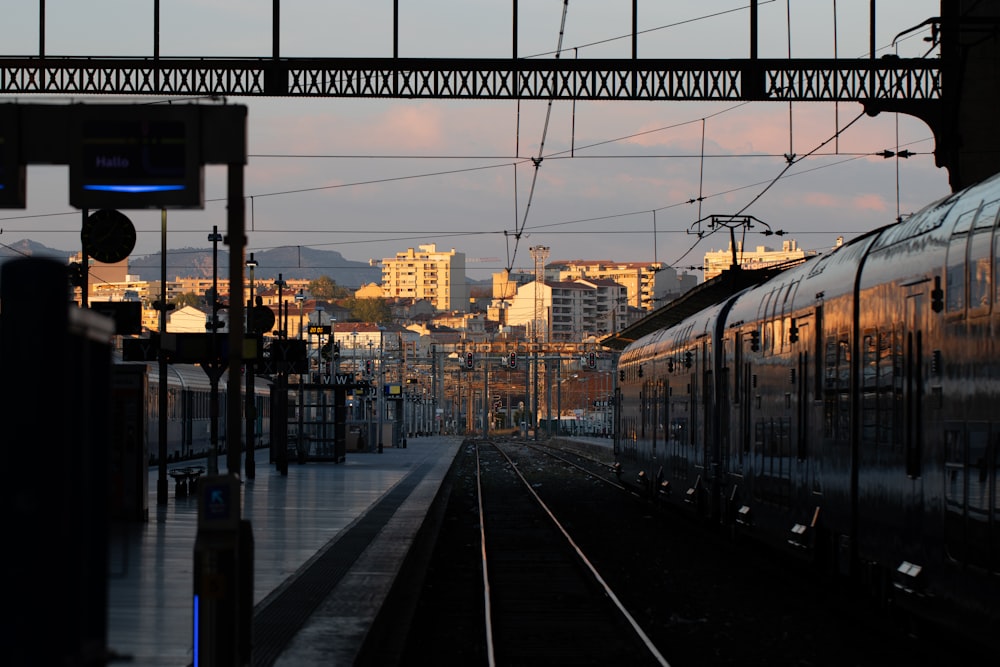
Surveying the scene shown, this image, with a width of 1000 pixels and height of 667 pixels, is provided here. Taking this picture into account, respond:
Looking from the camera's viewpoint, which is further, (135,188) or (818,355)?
(818,355)

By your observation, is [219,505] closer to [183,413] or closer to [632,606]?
[632,606]

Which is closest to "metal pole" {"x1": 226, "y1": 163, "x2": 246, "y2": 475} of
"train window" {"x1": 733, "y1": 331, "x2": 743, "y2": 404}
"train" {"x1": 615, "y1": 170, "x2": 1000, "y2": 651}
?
"train" {"x1": 615, "y1": 170, "x2": 1000, "y2": 651}

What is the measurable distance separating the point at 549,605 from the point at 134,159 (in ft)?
29.1

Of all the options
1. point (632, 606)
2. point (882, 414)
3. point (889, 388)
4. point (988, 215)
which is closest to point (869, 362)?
point (882, 414)

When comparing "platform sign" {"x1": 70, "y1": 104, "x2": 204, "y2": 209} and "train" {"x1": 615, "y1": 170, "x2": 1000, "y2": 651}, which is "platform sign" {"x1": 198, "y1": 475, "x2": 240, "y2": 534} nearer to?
"platform sign" {"x1": 70, "y1": 104, "x2": 204, "y2": 209}

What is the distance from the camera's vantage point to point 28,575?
13.7ft

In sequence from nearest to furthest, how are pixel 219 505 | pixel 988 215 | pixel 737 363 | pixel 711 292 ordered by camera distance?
pixel 219 505 → pixel 988 215 → pixel 737 363 → pixel 711 292

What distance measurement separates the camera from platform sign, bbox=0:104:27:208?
868 centimetres

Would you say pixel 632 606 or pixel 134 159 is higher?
pixel 134 159

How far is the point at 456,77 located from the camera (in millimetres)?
25875

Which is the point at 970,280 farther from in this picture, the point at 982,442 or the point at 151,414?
the point at 151,414

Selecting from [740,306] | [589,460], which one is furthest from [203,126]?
[589,460]

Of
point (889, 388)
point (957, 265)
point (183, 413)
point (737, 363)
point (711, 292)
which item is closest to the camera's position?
point (957, 265)

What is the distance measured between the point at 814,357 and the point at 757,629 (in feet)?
9.80
